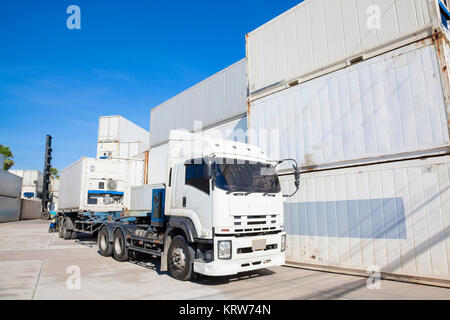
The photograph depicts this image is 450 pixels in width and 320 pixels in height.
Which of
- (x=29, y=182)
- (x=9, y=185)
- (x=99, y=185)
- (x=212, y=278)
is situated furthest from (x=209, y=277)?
(x=29, y=182)

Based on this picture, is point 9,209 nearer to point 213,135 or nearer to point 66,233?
point 66,233

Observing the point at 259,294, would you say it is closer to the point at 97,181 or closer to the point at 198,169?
the point at 198,169

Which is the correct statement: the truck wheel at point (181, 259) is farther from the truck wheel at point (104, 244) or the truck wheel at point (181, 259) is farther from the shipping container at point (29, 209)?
the shipping container at point (29, 209)

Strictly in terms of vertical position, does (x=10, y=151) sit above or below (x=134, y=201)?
above

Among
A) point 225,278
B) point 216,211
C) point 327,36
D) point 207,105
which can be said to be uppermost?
point 207,105

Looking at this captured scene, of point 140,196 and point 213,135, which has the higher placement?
point 213,135

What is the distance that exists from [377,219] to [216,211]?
3.38 meters

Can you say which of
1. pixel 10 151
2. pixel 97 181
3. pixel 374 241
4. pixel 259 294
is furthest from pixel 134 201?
pixel 10 151

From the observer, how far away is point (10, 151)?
43.1m

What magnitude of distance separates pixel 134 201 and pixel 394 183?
1051 centimetres

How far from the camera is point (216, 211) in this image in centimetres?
528

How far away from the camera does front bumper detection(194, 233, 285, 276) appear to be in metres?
5.13
